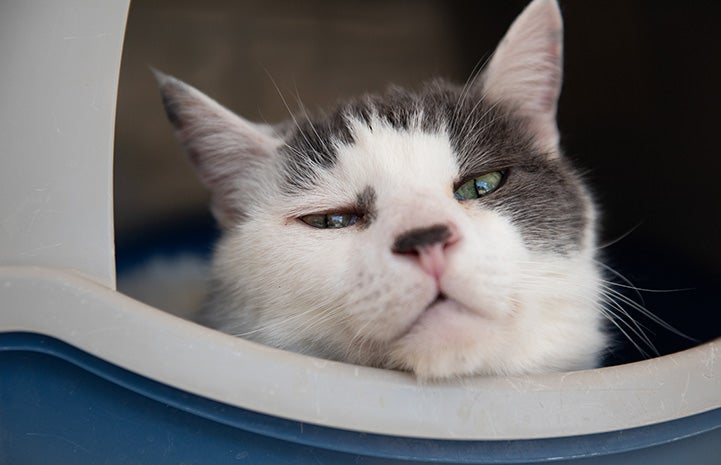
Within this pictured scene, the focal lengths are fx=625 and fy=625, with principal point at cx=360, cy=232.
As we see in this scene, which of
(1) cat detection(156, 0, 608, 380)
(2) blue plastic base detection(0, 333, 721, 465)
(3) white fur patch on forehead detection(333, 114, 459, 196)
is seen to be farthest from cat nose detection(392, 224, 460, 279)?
(2) blue plastic base detection(0, 333, 721, 465)

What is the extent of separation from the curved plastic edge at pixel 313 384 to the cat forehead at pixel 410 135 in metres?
0.38

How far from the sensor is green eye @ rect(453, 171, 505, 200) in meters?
1.09

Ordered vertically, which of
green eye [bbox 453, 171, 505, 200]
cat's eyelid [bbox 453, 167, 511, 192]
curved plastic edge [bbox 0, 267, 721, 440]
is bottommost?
curved plastic edge [bbox 0, 267, 721, 440]

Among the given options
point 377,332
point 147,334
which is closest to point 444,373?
point 377,332

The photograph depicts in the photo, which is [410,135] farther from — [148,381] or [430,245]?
[148,381]

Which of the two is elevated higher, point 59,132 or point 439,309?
point 59,132

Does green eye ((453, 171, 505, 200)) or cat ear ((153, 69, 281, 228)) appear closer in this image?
green eye ((453, 171, 505, 200))

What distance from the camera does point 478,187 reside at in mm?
1102

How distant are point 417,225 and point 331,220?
9.5 inches

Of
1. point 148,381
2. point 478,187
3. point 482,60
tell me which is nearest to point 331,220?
point 478,187

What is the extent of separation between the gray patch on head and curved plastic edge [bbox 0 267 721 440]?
0.27m

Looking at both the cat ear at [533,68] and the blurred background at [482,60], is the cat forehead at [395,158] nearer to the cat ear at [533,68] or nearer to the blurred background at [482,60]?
the cat ear at [533,68]

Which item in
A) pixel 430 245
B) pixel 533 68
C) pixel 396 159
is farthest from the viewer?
pixel 533 68

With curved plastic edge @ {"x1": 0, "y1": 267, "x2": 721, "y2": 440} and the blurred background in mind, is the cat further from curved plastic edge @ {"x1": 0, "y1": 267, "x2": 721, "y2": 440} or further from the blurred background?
the blurred background
